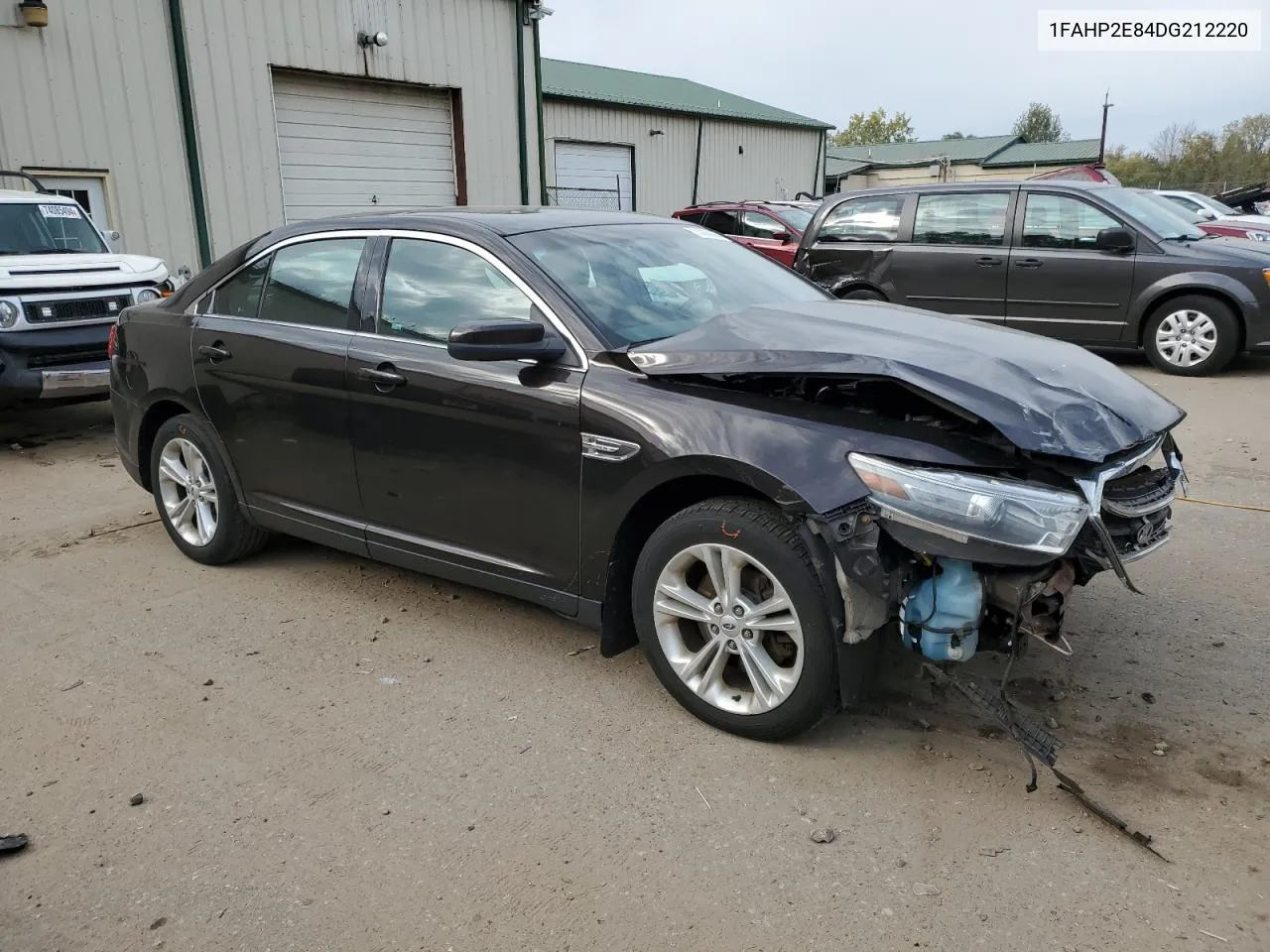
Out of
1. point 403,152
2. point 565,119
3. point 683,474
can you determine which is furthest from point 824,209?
point 565,119

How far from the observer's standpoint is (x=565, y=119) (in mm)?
21547

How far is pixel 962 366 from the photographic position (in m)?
3.04

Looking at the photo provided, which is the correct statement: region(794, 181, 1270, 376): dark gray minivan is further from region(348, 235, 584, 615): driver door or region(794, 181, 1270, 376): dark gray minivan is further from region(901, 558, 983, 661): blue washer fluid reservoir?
region(901, 558, 983, 661): blue washer fluid reservoir

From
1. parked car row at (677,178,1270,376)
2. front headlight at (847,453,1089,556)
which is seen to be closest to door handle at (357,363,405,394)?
front headlight at (847,453,1089,556)

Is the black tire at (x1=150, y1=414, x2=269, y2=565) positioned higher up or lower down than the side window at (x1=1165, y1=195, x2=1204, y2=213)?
lower down

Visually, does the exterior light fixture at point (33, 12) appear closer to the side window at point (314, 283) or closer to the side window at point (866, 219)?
the side window at point (314, 283)

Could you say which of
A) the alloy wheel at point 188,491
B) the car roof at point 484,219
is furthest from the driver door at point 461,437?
the alloy wheel at point 188,491

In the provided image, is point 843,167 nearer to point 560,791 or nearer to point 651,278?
point 651,278

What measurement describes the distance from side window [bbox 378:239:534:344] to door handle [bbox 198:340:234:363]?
101cm

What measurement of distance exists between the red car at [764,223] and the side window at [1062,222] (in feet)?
14.8

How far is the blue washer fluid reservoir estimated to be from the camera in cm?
279

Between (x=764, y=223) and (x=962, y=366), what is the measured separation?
11976 millimetres

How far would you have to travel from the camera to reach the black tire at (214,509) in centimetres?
471

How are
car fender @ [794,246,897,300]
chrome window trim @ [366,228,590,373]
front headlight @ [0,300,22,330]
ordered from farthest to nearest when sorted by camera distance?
car fender @ [794,246,897,300]
front headlight @ [0,300,22,330]
chrome window trim @ [366,228,590,373]
